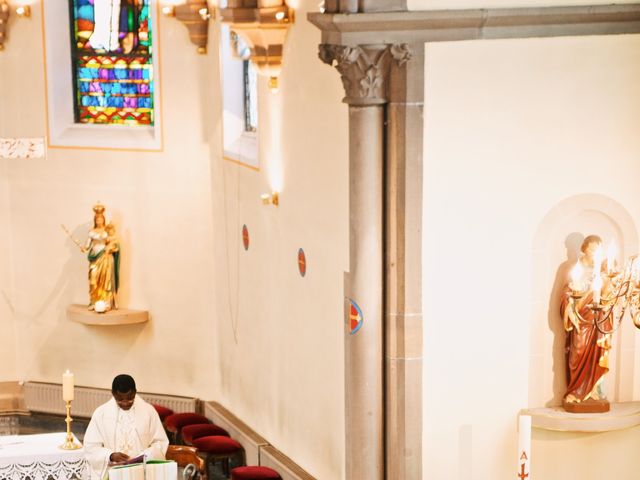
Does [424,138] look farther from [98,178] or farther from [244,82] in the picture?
[98,178]

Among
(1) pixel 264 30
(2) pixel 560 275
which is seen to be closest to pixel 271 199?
(1) pixel 264 30

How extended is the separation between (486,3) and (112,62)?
6799 mm

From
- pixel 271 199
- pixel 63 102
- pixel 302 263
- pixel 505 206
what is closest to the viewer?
pixel 505 206

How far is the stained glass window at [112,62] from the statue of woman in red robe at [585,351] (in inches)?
263

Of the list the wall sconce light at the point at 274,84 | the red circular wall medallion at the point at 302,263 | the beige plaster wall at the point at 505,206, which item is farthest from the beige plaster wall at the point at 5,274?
the beige plaster wall at the point at 505,206

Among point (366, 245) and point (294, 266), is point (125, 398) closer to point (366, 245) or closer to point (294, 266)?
point (294, 266)

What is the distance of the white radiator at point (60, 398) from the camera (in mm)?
15320

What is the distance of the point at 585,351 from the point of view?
10102mm

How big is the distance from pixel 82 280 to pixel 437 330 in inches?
258

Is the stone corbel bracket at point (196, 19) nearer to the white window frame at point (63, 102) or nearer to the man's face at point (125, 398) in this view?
the white window frame at point (63, 102)

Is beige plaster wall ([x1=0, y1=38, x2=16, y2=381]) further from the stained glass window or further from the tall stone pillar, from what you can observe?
the tall stone pillar

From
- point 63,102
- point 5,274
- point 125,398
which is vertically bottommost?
point 125,398

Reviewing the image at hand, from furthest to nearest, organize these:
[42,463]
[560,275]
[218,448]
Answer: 1. [218,448]
2. [42,463]
3. [560,275]

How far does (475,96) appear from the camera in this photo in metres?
9.88
